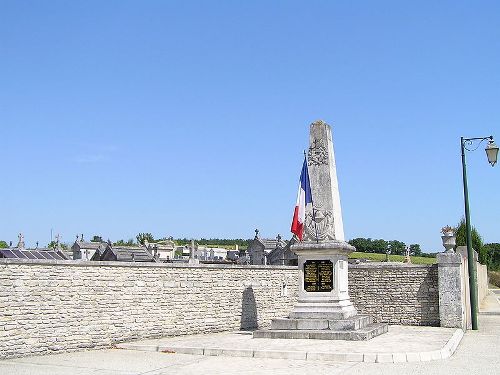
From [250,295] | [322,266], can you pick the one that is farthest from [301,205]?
[250,295]

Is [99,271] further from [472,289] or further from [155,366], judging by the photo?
[472,289]

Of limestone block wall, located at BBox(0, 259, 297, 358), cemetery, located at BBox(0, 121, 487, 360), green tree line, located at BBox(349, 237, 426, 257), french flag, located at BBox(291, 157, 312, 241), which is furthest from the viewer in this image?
green tree line, located at BBox(349, 237, 426, 257)

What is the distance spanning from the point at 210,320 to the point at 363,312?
20.4 ft

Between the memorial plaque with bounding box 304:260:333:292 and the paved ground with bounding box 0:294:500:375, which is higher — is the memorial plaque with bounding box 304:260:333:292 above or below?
above

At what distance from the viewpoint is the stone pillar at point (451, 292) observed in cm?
1973

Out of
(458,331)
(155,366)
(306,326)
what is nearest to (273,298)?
(306,326)

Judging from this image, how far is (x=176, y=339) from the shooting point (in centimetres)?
1606

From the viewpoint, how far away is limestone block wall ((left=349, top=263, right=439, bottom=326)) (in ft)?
67.2

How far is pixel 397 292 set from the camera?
2106 cm

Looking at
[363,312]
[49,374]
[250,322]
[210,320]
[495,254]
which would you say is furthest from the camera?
[495,254]

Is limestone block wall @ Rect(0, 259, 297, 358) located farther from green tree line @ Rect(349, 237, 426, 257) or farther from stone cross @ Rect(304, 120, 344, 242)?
green tree line @ Rect(349, 237, 426, 257)

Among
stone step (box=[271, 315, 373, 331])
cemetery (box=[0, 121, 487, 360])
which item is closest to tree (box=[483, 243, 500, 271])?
cemetery (box=[0, 121, 487, 360])

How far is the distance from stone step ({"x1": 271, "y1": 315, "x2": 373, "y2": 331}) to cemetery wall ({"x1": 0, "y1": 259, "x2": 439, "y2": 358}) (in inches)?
108

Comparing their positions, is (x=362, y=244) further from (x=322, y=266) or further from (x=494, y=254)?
(x=322, y=266)
